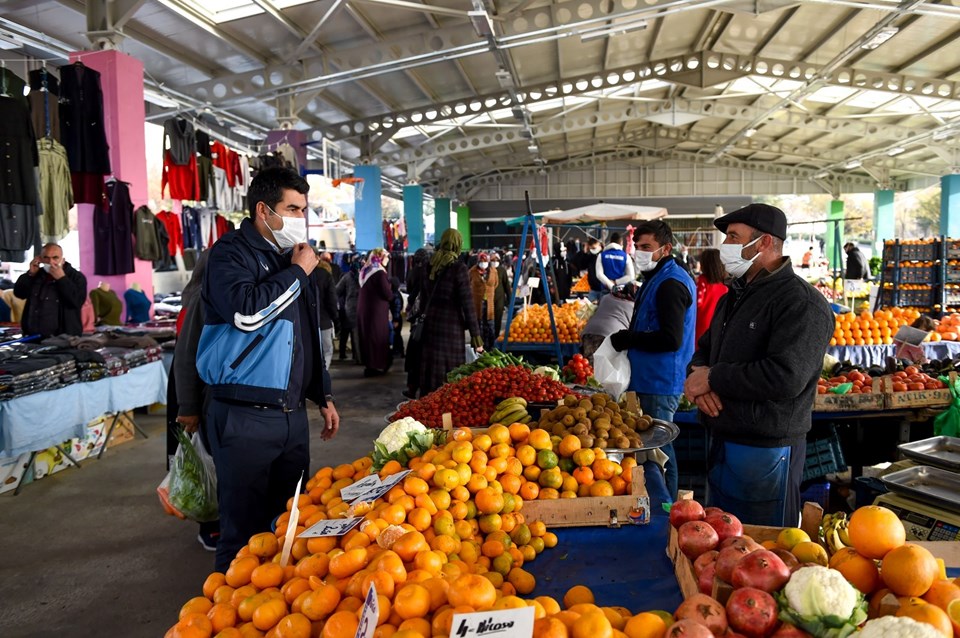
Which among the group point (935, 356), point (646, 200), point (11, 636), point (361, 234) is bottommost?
point (11, 636)

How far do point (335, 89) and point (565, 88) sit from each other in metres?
4.77

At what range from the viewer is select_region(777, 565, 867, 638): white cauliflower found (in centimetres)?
116

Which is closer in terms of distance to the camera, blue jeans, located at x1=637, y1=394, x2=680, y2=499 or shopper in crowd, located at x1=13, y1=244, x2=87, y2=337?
blue jeans, located at x1=637, y1=394, x2=680, y2=499

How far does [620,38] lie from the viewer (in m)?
11.8

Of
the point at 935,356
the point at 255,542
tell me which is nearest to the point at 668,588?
the point at 255,542

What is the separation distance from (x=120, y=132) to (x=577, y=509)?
271 inches

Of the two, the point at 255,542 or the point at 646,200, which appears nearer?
the point at 255,542

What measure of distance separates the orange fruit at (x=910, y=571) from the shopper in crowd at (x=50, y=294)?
680 centimetres

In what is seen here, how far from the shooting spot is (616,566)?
201cm

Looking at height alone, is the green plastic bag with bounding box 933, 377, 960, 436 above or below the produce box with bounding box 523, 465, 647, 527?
below

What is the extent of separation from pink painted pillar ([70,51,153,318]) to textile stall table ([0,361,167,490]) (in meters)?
2.19

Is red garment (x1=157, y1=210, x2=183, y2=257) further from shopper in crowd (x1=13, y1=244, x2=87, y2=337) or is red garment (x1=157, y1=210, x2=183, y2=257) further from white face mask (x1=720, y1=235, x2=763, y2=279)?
white face mask (x1=720, y1=235, x2=763, y2=279)

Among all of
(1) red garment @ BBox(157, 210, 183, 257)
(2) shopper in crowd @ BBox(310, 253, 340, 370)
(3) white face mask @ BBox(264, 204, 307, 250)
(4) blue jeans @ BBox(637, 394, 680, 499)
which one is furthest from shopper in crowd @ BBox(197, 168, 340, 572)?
(1) red garment @ BBox(157, 210, 183, 257)

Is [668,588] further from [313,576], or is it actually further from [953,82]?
[953,82]
